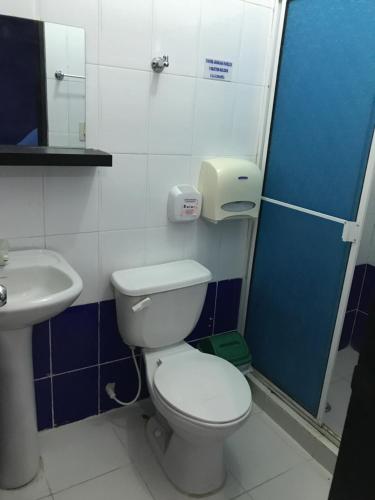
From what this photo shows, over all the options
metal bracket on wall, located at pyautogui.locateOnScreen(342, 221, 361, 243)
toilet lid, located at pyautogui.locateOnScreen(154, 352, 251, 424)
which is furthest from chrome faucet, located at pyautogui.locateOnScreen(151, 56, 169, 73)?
toilet lid, located at pyautogui.locateOnScreen(154, 352, 251, 424)

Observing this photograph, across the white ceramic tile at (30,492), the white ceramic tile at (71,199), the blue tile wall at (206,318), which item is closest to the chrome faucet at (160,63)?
the white ceramic tile at (71,199)

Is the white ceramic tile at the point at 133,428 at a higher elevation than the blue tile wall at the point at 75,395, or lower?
lower

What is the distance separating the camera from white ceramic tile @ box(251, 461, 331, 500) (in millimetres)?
1653

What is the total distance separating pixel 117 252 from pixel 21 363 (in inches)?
22.8

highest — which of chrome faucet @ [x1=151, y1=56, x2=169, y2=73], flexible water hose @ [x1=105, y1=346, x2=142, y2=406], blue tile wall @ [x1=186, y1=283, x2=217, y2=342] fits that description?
chrome faucet @ [x1=151, y1=56, x2=169, y2=73]

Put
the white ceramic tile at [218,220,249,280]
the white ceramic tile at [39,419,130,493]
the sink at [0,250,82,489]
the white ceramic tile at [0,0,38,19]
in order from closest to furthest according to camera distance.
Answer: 1. the white ceramic tile at [0,0,38,19]
2. the sink at [0,250,82,489]
3. the white ceramic tile at [39,419,130,493]
4. the white ceramic tile at [218,220,249,280]

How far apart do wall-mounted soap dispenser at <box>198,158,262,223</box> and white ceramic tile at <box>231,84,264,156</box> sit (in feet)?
0.30

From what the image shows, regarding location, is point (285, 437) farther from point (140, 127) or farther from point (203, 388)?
point (140, 127)

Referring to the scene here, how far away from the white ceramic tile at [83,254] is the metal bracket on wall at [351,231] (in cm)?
99

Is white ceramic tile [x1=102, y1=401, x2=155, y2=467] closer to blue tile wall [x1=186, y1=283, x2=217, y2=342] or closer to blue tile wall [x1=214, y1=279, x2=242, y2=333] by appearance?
blue tile wall [x1=186, y1=283, x2=217, y2=342]

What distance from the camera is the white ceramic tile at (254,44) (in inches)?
70.9

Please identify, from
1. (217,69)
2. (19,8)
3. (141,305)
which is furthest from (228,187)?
(19,8)

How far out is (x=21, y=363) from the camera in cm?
147

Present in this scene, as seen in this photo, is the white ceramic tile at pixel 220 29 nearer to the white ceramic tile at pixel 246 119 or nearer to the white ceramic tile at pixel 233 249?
the white ceramic tile at pixel 246 119
